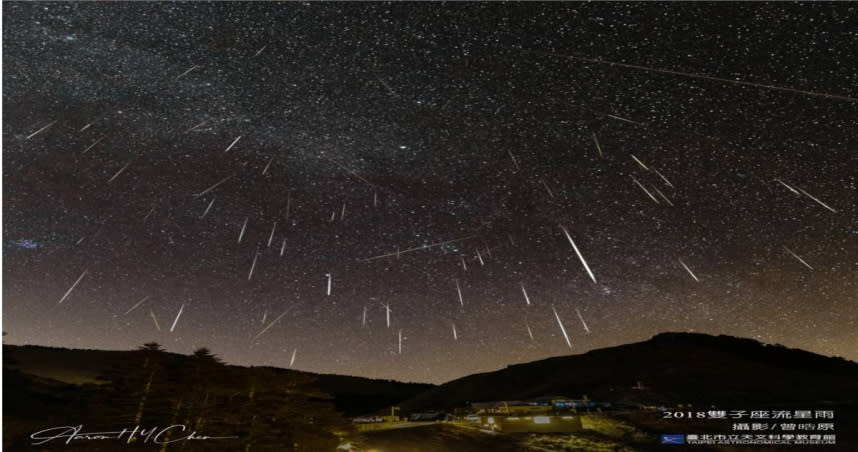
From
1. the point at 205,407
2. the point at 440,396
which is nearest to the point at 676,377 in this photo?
the point at 440,396

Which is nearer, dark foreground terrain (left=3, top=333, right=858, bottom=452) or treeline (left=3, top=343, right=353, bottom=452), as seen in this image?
treeline (left=3, top=343, right=353, bottom=452)

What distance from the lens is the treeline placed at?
26844mm

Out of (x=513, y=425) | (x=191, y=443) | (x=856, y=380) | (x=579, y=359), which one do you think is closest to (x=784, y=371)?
(x=856, y=380)

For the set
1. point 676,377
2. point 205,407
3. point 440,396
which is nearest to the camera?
point 205,407

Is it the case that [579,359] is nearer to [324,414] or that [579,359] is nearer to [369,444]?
[369,444]

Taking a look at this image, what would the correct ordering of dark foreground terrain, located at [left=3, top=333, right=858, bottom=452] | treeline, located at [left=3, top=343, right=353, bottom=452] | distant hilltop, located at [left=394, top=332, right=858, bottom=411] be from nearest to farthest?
1. treeline, located at [left=3, top=343, right=353, bottom=452]
2. dark foreground terrain, located at [left=3, top=333, right=858, bottom=452]
3. distant hilltop, located at [left=394, top=332, right=858, bottom=411]

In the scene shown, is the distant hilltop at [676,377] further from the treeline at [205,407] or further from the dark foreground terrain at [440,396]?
the treeline at [205,407]

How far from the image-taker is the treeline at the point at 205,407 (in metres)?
26.8

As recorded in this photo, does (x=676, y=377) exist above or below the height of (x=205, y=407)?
above

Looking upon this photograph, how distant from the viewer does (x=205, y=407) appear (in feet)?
92.0

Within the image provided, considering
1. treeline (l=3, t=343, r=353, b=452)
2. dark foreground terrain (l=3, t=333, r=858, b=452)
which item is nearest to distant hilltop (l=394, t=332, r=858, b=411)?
dark foreground terrain (l=3, t=333, r=858, b=452)

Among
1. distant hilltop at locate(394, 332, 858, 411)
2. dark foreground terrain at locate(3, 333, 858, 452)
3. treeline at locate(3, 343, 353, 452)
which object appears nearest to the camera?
treeline at locate(3, 343, 353, 452)

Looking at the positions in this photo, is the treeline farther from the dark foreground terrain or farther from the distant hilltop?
the distant hilltop

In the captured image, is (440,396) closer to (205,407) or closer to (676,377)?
(676,377)
